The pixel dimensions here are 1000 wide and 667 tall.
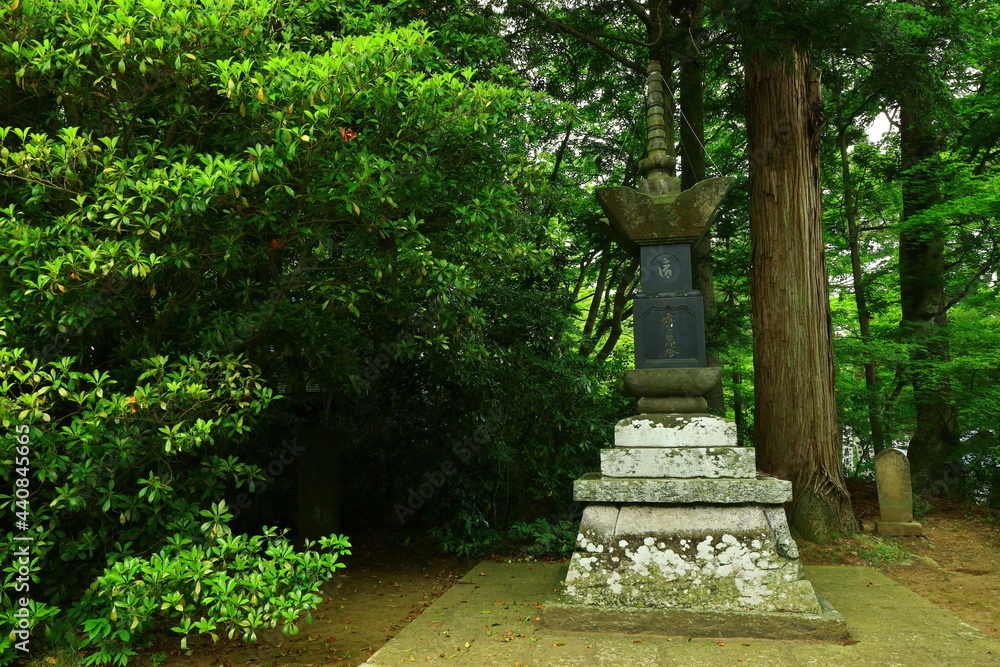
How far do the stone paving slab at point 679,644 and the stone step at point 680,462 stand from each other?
1004 mm

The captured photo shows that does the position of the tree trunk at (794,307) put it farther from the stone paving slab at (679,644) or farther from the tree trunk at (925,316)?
the tree trunk at (925,316)

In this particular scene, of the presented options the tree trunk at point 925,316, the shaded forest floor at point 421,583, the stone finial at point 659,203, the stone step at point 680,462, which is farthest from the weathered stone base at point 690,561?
the tree trunk at point 925,316

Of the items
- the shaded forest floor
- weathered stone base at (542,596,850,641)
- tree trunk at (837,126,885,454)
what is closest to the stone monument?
weathered stone base at (542,596,850,641)

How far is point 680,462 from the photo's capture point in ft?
14.3

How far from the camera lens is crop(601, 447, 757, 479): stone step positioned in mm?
4289

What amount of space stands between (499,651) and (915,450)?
29.7 feet

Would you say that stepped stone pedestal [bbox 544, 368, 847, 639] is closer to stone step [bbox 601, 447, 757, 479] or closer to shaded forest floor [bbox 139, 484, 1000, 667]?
stone step [bbox 601, 447, 757, 479]

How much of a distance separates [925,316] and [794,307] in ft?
16.7

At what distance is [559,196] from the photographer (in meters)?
6.75

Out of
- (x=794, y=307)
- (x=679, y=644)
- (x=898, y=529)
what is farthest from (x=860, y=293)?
(x=679, y=644)

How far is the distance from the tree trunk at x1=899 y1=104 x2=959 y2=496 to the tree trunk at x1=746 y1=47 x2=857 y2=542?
341 cm

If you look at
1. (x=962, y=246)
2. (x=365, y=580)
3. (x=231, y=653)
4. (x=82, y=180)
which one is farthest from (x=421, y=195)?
(x=962, y=246)

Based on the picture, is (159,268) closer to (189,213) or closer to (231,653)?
(189,213)

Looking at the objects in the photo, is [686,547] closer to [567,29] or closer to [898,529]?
[898,529]
